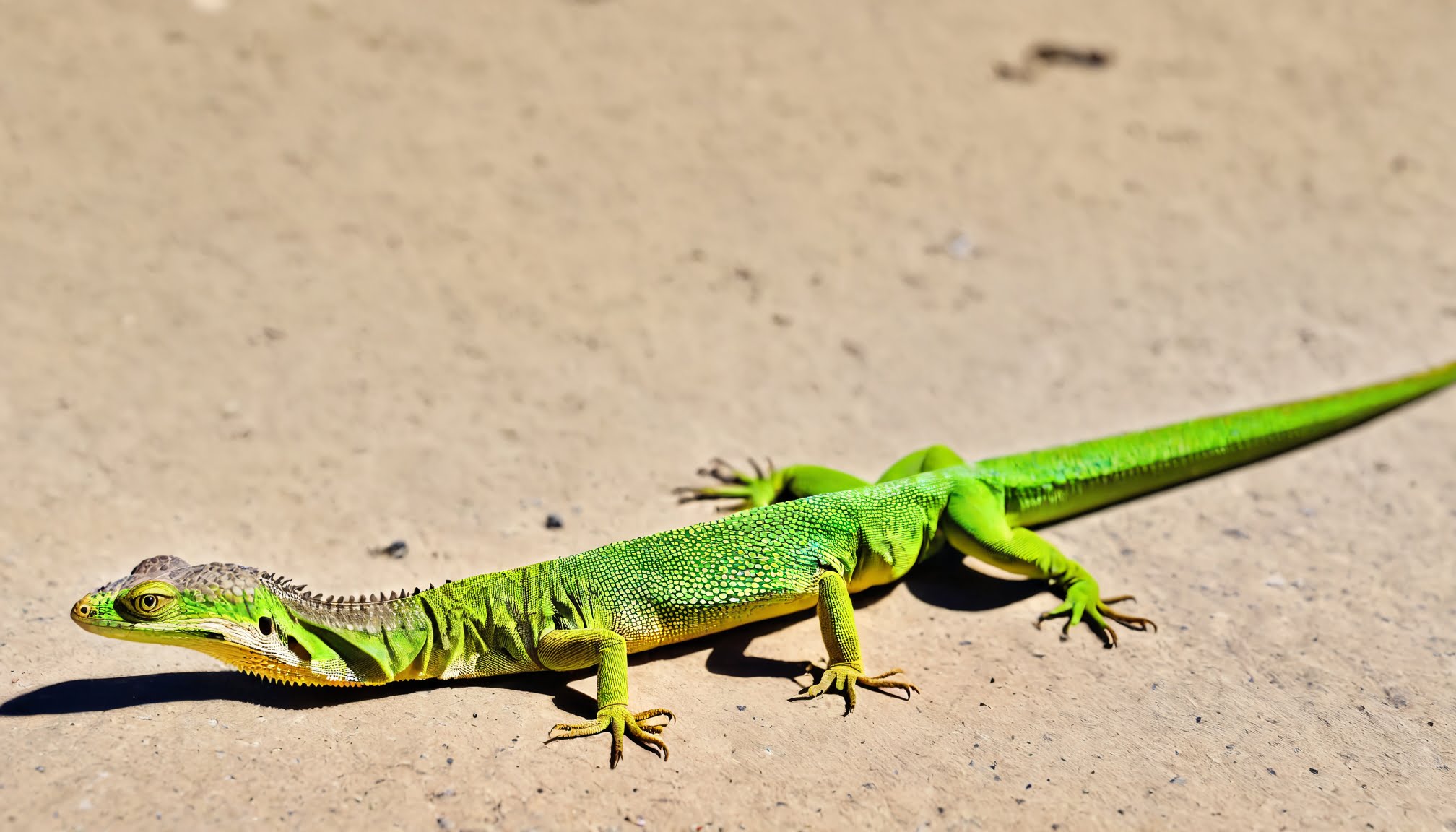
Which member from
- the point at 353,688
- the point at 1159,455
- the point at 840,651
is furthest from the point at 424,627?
the point at 1159,455

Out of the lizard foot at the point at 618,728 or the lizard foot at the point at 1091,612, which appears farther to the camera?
the lizard foot at the point at 1091,612

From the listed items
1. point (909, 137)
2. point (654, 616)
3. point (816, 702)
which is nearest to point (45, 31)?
point (909, 137)

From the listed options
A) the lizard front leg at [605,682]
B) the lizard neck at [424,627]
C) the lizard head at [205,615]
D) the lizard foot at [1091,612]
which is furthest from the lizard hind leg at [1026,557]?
the lizard head at [205,615]

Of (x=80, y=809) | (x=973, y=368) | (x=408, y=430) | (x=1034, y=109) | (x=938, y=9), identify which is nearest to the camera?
(x=80, y=809)

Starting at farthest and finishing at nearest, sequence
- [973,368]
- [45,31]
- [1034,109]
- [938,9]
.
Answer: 1. [938,9]
2. [1034,109]
3. [45,31]
4. [973,368]

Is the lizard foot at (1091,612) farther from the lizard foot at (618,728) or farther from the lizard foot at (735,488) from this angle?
the lizard foot at (618,728)

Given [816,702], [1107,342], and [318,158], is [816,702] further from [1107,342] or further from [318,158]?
[318,158]

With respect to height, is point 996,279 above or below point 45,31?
below
